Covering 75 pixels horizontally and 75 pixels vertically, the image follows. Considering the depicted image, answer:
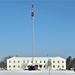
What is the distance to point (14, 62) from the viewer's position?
6885 inches

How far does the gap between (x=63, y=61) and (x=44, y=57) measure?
1181cm

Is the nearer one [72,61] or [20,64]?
[20,64]

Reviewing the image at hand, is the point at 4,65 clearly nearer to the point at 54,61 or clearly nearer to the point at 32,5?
the point at 54,61

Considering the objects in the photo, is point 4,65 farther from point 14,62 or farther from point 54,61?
point 54,61

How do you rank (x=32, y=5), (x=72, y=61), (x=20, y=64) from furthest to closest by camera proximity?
(x=72, y=61), (x=20, y=64), (x=32, y=5)

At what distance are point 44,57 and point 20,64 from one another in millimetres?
15714

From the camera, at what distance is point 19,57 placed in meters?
184

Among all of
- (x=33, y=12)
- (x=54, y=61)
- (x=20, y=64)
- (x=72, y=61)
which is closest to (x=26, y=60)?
(x=20, y=64)

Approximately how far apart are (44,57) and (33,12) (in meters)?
111

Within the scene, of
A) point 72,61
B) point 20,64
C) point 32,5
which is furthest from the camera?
point 72,61

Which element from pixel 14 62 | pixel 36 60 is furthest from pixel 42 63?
pixel 14 62

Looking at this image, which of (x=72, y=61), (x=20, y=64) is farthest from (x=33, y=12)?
(x=72, y=61)

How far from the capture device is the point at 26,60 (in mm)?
174250

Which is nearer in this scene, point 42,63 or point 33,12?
point 33,12
